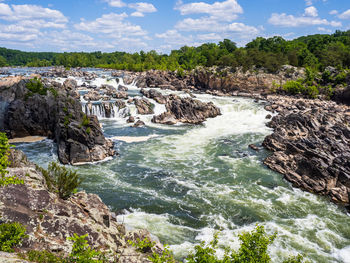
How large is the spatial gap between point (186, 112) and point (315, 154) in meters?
26.0

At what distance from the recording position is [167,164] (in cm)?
2852

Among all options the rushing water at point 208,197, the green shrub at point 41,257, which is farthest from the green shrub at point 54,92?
the green shrub at point 41,257

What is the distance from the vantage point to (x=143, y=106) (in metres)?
50.8

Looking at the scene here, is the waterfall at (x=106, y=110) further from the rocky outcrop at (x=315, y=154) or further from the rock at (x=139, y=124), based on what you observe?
the rocky outcrop at (x=315, y=154)

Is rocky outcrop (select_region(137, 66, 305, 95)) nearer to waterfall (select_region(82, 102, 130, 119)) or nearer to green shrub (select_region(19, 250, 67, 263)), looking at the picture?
waterfall (select_region(82, 102, 130, 119))

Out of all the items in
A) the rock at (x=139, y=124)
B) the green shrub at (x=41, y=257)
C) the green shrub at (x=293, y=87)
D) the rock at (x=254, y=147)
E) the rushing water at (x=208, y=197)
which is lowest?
the rushing water at (x=208, y=197)

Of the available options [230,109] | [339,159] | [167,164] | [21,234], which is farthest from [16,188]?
[230,109]

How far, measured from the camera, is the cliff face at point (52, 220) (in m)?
9.19

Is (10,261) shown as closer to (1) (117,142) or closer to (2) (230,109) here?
(1) (117,142)

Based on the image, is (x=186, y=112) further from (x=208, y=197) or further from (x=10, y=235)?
(x=10, y=235)

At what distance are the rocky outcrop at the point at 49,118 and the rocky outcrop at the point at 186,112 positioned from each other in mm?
16395

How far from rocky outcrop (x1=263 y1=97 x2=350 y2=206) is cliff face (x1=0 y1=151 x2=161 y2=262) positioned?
1856 centimetres

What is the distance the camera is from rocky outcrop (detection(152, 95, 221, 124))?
46.7 metres

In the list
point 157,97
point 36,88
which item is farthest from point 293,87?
point 36,88
